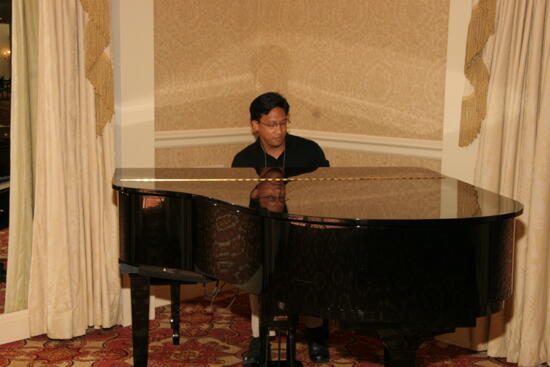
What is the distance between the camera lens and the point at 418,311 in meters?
2.56

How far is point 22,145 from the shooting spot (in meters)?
4.18

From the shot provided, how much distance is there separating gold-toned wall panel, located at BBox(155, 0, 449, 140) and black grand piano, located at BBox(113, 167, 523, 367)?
136 centimetres

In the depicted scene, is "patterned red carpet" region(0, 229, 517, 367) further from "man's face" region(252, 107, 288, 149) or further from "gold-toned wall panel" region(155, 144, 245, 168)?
"man's face" region(252, 107, 288, 149)

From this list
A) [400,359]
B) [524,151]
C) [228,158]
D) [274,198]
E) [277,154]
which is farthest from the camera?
[228,158]

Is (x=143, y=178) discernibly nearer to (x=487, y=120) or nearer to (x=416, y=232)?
(x=416, y=232)

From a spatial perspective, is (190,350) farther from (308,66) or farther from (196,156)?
(308,66)

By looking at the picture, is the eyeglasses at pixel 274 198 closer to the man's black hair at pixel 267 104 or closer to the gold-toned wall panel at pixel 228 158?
the man's black hair at pixel 267 104

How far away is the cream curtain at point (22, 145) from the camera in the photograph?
4.10 meters

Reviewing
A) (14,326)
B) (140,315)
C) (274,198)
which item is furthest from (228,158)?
(274,198)

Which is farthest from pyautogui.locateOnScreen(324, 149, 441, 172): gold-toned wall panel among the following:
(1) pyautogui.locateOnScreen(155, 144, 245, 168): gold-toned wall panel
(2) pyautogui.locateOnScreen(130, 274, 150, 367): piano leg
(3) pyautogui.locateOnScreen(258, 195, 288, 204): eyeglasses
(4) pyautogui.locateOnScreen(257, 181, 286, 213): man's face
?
(2) pyautogui.locateOnScreen(130, 274, 150, 367): piano leg

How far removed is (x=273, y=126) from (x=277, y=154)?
191 mm

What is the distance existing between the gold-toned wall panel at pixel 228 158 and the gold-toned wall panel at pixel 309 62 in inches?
5.5

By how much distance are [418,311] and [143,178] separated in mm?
1447

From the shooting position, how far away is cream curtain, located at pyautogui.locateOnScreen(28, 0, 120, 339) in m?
4.11
